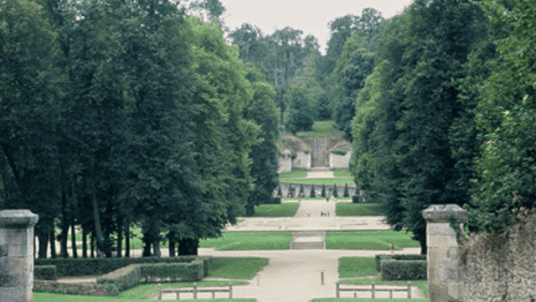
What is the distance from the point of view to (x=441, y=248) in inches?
863

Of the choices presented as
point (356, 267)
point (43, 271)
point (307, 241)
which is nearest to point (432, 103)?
point (356, 267)

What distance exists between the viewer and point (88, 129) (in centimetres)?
4181

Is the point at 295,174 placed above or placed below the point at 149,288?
above

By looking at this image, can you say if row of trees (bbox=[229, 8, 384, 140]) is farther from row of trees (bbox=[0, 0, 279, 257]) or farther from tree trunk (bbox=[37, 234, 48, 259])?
tree trunk (bbox=[37, 234, 48, 259])

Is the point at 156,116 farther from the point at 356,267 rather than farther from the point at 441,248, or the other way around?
the point at 441,248

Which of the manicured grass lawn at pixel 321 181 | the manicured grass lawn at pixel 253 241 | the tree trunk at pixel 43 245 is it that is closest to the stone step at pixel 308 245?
the manicured grass lawn at pixel 253 241

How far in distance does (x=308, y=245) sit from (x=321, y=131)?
89.5 m

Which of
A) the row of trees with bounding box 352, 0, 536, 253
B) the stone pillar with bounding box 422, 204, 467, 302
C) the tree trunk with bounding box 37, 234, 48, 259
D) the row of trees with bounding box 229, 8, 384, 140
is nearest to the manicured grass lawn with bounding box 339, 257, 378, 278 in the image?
the row of trees with bounding box 352, 0, 536, 253

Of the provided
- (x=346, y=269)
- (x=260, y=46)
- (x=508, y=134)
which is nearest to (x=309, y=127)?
(x=260, y=46)

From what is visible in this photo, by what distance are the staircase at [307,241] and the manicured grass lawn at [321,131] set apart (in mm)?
79692

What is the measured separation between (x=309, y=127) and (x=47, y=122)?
10802cm

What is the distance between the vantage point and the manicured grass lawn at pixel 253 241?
190 feet

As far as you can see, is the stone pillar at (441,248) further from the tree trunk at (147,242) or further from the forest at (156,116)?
the tree trunk at (147,242)

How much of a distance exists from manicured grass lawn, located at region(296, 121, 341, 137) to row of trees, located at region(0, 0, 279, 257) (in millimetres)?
98612
